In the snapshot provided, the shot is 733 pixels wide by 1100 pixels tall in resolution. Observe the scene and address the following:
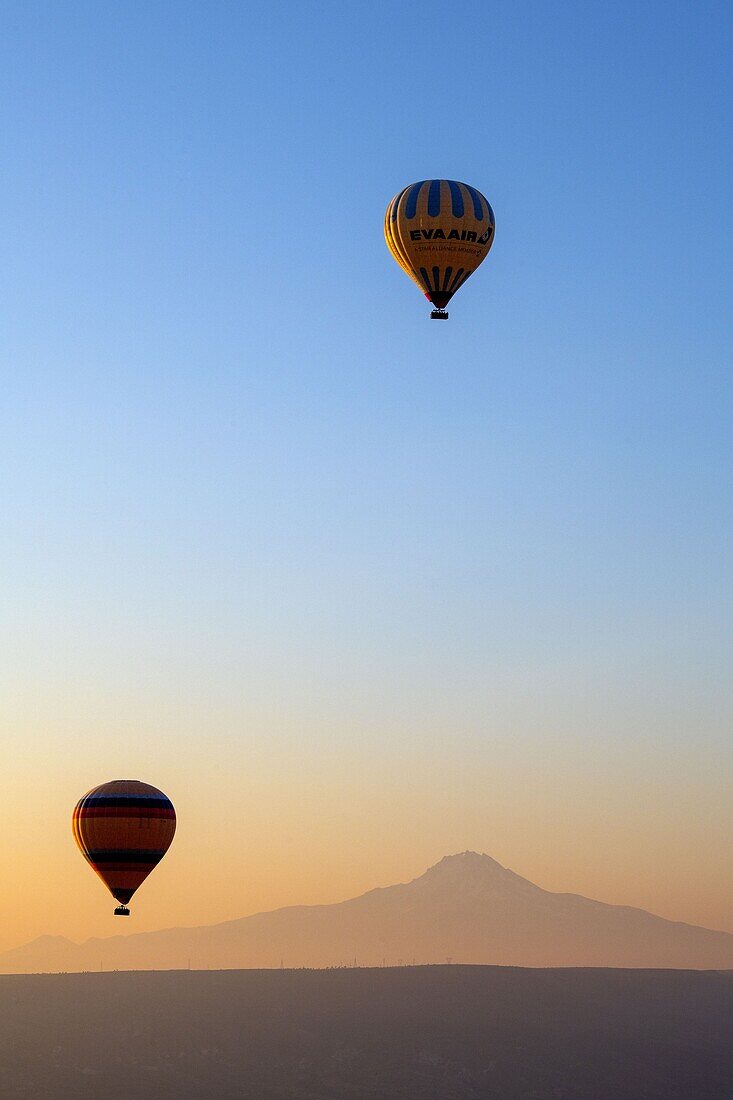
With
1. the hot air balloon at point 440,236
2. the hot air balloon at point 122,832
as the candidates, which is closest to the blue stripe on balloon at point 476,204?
the hot air balloon at point 440,236

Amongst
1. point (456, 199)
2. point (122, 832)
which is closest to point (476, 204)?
point (456, 199)

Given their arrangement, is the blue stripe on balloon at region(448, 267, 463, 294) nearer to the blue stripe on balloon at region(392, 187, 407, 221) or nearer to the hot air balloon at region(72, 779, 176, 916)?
the blue stripe on balloon at region(392, 187, 407, 221)

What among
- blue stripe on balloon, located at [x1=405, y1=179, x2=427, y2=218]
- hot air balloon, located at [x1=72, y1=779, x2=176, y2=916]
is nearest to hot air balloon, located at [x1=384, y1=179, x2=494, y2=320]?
blue stripe on balloon, located at [x1=405, y1=179, x2=427, y2=218]

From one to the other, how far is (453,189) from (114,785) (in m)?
42.0

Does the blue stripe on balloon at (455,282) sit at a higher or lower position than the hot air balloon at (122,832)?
higher

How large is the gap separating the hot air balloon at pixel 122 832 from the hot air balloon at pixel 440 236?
35.9 metres

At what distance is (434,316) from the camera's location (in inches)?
3627

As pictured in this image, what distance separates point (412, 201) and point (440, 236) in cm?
296

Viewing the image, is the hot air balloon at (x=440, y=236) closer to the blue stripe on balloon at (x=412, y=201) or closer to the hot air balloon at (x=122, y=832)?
the blue stripe on balloon at (x=412, y=201)

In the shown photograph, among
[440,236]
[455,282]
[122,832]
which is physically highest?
[440,236]

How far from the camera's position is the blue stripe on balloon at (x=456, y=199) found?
94.9 m

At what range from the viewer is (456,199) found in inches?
3745

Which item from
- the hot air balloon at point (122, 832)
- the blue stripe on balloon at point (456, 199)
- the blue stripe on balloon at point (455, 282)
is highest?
the blue stripe on balloon at point (456, 199)

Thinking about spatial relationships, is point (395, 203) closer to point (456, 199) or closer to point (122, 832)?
point (456, 199)
